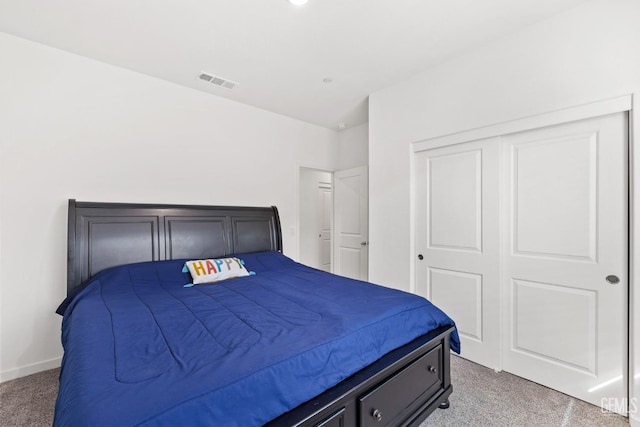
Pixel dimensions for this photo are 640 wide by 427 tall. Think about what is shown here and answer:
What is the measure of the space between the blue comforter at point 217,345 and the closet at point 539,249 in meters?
0.83

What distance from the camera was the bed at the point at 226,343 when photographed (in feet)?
3.18

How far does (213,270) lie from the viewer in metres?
2.52

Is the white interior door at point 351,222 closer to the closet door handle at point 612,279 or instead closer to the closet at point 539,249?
the closet at point 539,249

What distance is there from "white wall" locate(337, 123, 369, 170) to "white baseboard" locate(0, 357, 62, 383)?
400 cm

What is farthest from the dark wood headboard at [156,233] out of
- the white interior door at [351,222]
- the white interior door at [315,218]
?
the white interior door at [315,218]

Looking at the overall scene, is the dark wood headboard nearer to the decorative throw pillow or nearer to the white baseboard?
the decorative throw pillow

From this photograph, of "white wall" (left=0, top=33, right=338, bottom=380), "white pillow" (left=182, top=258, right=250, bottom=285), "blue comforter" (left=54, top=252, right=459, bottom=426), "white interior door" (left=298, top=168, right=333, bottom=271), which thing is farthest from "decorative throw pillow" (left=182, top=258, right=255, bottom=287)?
"white interior door" (left=298, top=168, right=333, bottom=271)

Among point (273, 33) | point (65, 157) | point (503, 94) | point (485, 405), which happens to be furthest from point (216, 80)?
point (485, 405)

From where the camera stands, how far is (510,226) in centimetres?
240

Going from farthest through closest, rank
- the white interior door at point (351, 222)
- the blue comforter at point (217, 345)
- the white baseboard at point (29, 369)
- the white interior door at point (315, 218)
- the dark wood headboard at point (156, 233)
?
the white interior door at point (315, 218) → the white interior door at point (351, 222) → the dark wood headboard at point (156, 233) → the white baseboard at point (29, 369) → the blue comforter at point (217, 345)

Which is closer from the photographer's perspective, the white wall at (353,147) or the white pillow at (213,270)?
the white pillow at (213,270)

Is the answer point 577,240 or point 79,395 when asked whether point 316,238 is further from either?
point 79,395

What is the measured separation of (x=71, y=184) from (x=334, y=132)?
3471 millimetres

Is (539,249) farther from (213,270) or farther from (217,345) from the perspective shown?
(213,270)
